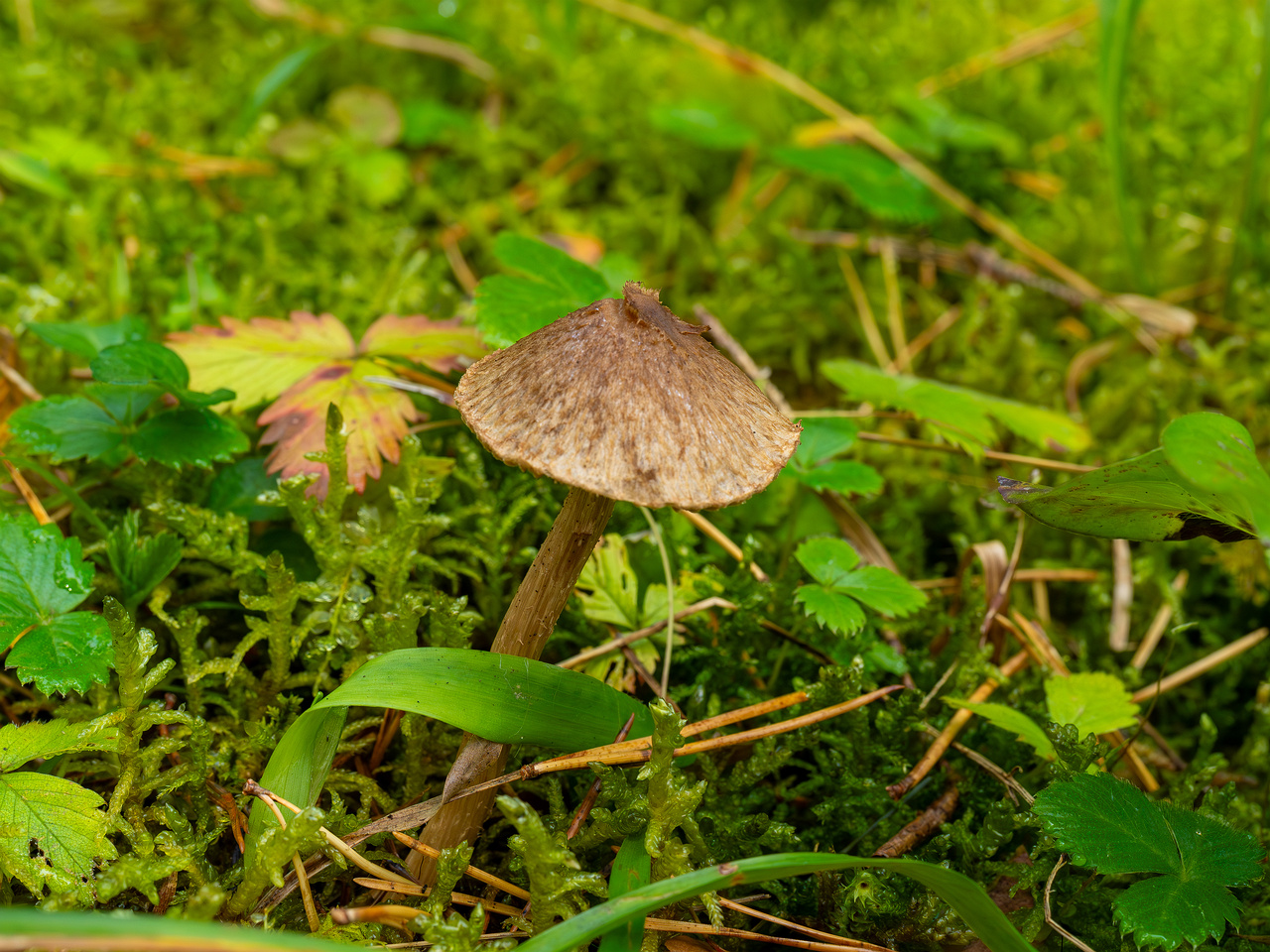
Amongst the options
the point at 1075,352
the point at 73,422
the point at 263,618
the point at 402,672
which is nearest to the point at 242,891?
the point at 402,672

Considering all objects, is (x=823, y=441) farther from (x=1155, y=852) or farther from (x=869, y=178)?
(x=869, y=178)

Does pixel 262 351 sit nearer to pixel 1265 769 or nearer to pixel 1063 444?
pixel 1063 444

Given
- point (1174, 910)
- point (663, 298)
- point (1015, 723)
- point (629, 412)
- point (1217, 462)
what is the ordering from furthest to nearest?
1. point (663, 298)
2. point (1015, 723)
3. point (1174, 910)
4. point (629, 412)
5. point (1217, 462)

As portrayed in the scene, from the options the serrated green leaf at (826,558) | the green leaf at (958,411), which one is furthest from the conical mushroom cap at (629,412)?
the green leaf at (958,411)

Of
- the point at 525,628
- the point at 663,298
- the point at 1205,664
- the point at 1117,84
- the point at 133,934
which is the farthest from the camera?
the point at 663,298

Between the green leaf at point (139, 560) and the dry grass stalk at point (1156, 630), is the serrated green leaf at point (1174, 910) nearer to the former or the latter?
the dry grass stalk at point (1156, 630)

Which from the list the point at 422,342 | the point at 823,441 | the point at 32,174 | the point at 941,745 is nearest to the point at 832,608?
the point at 941,745

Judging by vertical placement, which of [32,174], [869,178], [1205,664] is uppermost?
[32,174]
